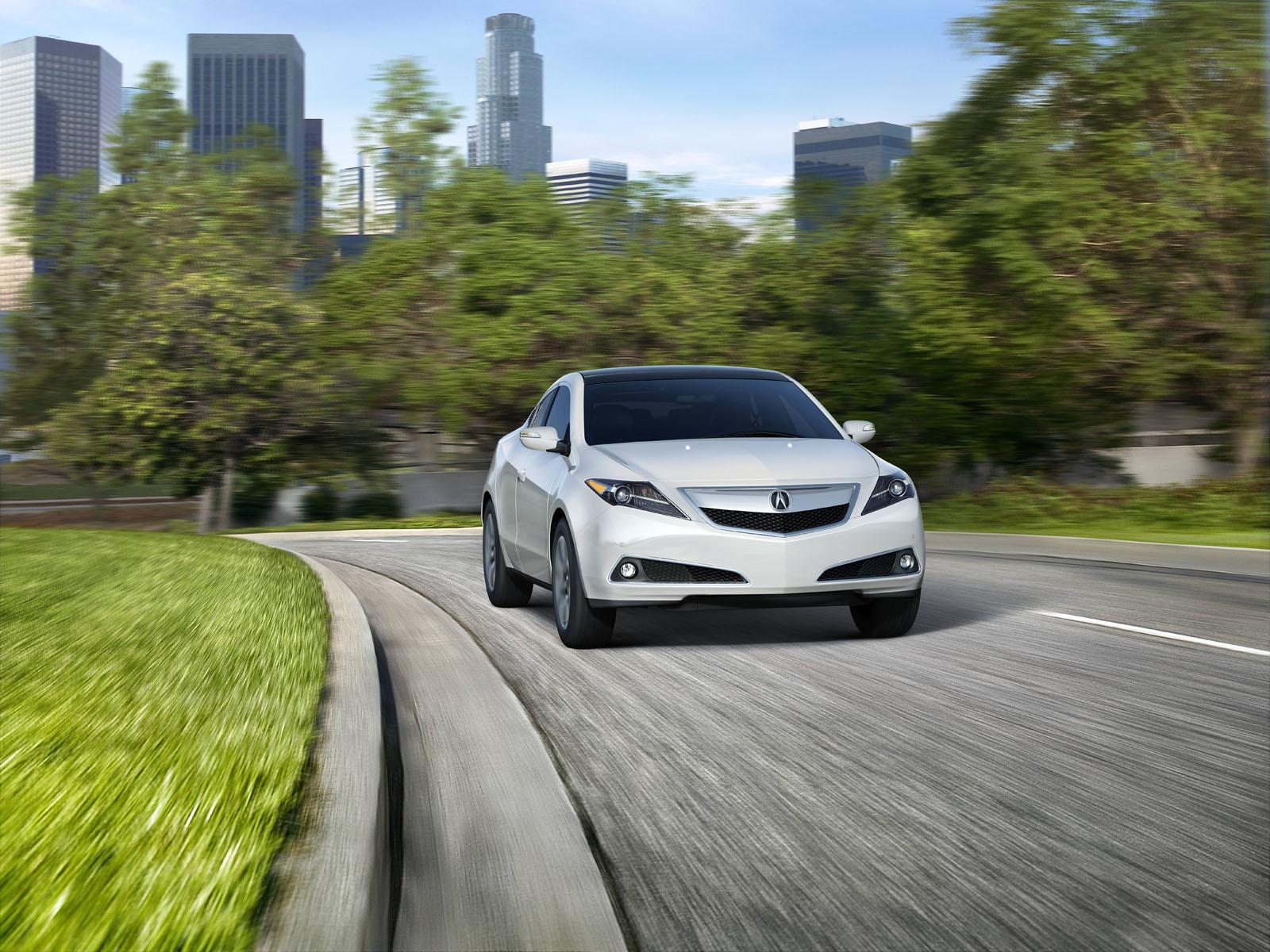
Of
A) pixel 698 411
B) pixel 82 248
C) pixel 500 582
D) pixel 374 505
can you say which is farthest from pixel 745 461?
pixel 82 248

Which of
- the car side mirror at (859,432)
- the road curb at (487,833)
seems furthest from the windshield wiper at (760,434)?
the road curb at (487,833)

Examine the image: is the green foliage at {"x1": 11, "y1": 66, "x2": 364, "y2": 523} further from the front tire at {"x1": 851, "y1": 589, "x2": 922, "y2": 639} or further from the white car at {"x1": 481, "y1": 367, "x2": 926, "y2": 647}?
the front tire at {"x1": 851, "y1": 589, "x2": 922, "y2": 639}

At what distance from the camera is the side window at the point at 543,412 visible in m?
10.2

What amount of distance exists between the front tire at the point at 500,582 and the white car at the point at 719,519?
1.43 metres

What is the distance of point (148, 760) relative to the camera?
4.33 m

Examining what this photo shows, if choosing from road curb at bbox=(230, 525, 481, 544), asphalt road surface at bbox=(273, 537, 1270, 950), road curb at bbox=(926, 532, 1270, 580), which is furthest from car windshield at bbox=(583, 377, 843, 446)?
road curb at bbox=(230, 525, 481, 544)

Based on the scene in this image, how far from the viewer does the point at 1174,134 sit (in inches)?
962

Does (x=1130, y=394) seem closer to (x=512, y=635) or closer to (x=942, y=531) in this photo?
(x=942, y=531)

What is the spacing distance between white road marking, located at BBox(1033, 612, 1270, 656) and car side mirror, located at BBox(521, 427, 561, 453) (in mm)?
3440

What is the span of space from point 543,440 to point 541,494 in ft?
1.23

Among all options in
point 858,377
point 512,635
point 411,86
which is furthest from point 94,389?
point 512,635

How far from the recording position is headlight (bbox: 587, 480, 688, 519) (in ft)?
24.9

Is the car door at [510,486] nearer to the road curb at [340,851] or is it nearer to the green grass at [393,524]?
the road curb at [340,851]

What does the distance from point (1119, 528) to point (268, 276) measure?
1129 inches
